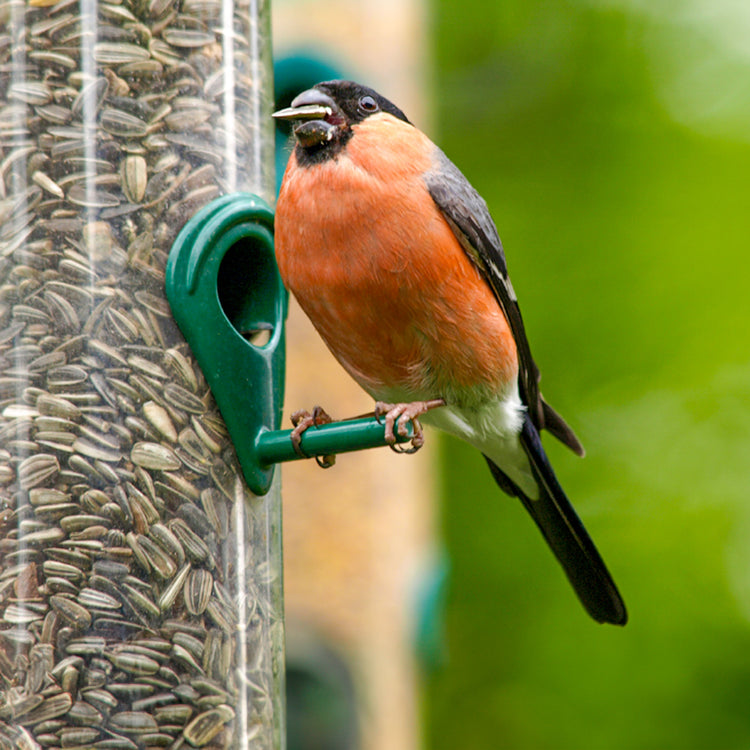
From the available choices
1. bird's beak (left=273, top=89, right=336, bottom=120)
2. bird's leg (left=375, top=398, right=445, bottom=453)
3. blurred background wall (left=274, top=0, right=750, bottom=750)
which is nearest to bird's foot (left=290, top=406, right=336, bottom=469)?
bird's leg (left=375, top=398, right=445, bottom=453)

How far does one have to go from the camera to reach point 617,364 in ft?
24.9

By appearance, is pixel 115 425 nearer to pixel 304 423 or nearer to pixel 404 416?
pixel 304 423

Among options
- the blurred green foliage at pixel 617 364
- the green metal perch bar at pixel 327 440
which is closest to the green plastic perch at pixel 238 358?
the green metal perch bar at pixel 327 440

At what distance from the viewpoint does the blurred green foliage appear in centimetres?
698

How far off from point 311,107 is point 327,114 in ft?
0.19

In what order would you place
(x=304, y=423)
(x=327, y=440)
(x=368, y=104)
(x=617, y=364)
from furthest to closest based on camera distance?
(x=617, y=364) < (x=368, y=104) < (x=304, y=423) < (x=327, y=440)

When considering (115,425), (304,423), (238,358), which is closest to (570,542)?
(304,423)

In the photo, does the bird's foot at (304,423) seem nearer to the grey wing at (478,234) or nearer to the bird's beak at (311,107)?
the grey wing at (478,234)

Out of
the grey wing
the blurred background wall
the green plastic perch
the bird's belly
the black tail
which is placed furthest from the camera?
the blurred background wall

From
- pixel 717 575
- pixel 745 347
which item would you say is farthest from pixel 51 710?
pixel 745 347

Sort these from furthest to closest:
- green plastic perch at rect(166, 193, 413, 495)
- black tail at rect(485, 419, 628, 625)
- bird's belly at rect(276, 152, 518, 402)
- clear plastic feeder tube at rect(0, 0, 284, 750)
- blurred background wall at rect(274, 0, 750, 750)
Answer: blurred background wall at rect(274, 0, 750, 750), black tail at rect(485, 419, 628, 625), bird's belly at rect(276, 152, 518, 402), green plastic perch at rect(166, 193, 413, 495), clear plastic feeder tube at rect(0, 0, 284, 750)

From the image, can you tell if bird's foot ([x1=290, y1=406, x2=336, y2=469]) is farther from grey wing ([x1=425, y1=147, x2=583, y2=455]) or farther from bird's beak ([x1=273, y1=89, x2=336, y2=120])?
bird's beak ([x1=273, y1=89, x2=336, y2=120])

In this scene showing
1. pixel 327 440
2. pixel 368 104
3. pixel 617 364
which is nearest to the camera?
pixel 327 440

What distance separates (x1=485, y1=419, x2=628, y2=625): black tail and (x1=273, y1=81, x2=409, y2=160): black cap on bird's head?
1295 mm
